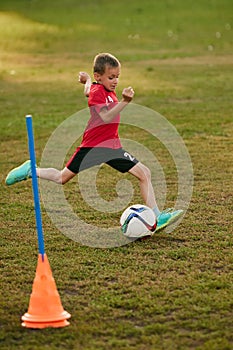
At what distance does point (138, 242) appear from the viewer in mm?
5918

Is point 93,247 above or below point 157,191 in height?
below

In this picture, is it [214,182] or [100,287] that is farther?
[214,182]

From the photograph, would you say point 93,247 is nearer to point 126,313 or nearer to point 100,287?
point 100,287

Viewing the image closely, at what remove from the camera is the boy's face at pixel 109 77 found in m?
6.02

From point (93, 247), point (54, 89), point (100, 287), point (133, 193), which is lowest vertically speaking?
point (100, 287)

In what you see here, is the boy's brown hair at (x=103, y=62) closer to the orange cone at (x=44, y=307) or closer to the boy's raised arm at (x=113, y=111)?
the boy's raised arm at (x=113, y=111)

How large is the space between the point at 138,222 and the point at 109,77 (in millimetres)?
1095

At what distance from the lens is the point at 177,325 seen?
4289 mm

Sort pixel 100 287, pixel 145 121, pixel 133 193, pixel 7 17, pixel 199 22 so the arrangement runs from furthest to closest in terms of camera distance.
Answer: pixel 7 17 → pixel 199 22 → pixel 145 121 → pixel 133 193 → pixel 100 287

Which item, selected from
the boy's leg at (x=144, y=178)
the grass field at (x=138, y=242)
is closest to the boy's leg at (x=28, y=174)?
the grass field at (x=138, y=242)

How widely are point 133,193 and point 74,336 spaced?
133 inches

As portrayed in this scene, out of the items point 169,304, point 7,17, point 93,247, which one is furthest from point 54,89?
point 7,17

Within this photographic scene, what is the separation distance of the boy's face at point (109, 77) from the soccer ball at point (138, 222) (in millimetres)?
940

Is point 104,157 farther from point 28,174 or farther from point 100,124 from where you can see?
point 28,174
